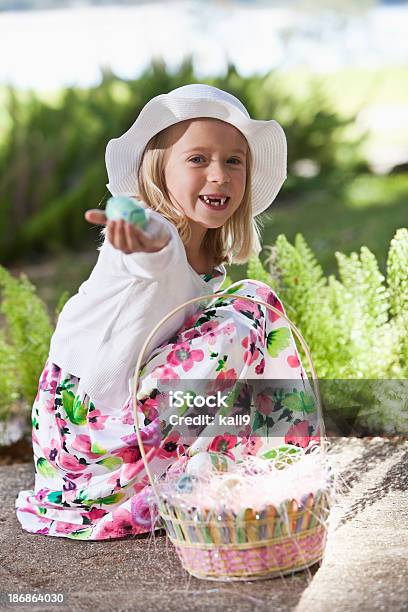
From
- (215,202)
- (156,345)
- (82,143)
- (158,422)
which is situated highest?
(82,143)

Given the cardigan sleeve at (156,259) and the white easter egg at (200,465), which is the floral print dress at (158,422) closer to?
the white easter egg at (200,465)

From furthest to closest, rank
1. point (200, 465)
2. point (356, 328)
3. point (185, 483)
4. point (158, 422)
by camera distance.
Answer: point (356, 328), point (158, 422), point (200, 465), point (185, 483)

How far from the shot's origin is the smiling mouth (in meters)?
2.49

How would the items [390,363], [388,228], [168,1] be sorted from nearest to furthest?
1. [390,363]
2. [388,228]
3. [168,1]

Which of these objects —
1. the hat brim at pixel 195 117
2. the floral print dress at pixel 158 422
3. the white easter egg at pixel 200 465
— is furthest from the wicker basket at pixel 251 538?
the hat brim at pixel 195 117

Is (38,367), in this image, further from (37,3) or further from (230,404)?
(37,3)

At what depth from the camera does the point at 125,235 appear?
6.74 feet

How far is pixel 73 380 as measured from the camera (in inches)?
98.2

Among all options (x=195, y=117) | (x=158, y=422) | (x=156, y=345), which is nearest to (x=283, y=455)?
(x=158, y=422)

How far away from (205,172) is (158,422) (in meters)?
0.65

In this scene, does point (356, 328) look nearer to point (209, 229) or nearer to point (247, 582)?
point (209, 229)

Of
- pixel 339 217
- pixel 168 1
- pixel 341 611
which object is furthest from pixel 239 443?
pixel 168 1

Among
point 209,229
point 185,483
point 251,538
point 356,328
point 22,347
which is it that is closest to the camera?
point 251,538

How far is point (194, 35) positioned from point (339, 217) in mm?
6840
